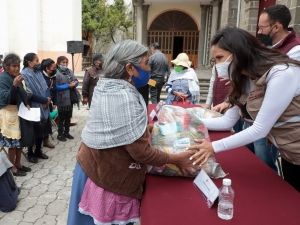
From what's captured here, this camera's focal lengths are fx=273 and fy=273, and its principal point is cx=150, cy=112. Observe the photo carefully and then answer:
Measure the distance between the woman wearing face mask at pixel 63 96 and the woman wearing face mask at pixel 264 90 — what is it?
3589 millimetres

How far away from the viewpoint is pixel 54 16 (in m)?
10.5

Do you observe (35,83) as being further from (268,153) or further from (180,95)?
(268,153)

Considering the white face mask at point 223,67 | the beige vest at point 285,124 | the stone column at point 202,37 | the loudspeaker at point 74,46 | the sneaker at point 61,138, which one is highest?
the stone column at point 202,37

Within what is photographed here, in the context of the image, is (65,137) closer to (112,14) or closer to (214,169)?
(214,169)

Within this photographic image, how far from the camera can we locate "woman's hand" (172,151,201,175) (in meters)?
1.38

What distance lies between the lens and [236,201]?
1.23 m

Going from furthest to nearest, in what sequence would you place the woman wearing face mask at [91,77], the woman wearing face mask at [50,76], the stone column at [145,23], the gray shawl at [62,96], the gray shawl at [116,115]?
the stone column at [145,23]
the woman wearing face mask at [91,77]
the gray shawl at [62,96]
the woman wearing face mask at [50,76]
the gray shawl at [116,115]

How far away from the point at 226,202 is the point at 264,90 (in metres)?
0.60

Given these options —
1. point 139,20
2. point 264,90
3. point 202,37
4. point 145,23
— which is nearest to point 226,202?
point 264,90

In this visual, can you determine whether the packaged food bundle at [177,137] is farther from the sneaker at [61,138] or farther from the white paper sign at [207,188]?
the sneaker at [61,138]

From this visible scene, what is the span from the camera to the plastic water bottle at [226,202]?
1.11 m

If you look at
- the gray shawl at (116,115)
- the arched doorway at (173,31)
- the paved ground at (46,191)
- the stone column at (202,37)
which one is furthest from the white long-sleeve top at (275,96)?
the arched doorway at (173,31)

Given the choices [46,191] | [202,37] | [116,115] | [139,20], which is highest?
[139,20]

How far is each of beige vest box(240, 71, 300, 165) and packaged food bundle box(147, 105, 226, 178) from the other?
1.07 feet
